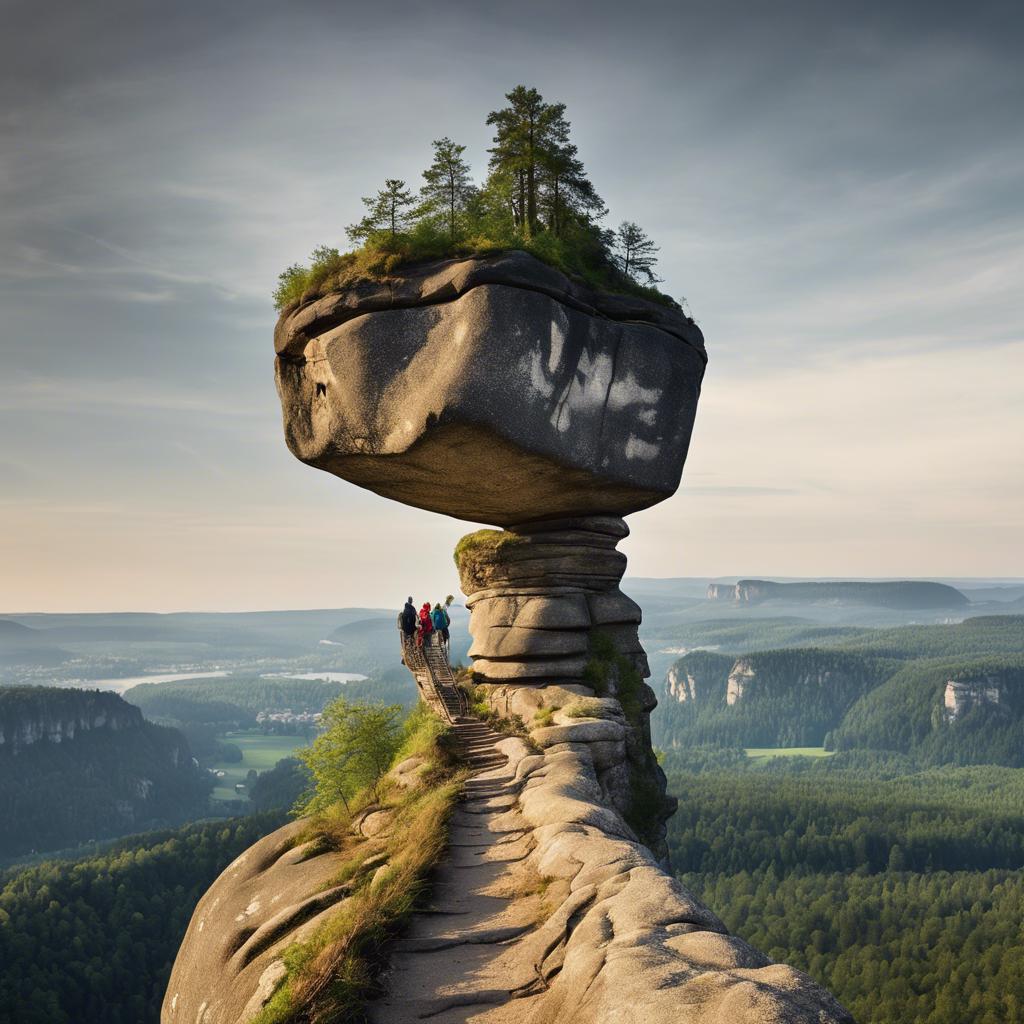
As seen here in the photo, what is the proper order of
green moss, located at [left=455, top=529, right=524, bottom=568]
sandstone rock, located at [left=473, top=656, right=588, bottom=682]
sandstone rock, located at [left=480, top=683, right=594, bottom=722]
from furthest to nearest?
green moss, located at [left=455, top=529, right=524, bottom=568] < sandstone rock, located at [left=473, top=656, right=588, bottom=682] < sandstone rock, located at [left=480, top=683, right=594, bottom=722]

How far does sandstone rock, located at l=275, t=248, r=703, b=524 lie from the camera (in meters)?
22.1

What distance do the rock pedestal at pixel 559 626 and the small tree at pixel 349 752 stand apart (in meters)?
4.11

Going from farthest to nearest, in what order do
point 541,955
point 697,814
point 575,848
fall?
point 697,814
point 575,848
point 541,955

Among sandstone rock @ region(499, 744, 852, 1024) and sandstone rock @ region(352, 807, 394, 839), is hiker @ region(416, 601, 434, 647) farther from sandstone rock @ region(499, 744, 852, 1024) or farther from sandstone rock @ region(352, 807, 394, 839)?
sandstone rock @ region(499, 744, 852, 1024)

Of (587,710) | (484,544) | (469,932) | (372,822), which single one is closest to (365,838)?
(372,822)

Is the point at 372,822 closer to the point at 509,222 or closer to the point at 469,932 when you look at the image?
the point at 469,932

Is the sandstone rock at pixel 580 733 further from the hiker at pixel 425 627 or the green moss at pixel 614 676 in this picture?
the hiker at pixel 425 627

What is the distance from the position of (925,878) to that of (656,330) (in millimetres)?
135955

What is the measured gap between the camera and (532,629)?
28.2m

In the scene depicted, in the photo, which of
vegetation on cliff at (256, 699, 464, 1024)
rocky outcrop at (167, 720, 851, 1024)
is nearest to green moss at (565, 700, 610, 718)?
rocky outcrop at (167, 720, 851, 1024)

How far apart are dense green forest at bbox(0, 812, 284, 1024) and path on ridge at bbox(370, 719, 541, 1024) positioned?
92.0 m

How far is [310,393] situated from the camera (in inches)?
1037

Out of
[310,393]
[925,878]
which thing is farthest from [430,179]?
[925,878]

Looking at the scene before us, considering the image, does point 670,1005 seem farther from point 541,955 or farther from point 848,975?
point 848,975
